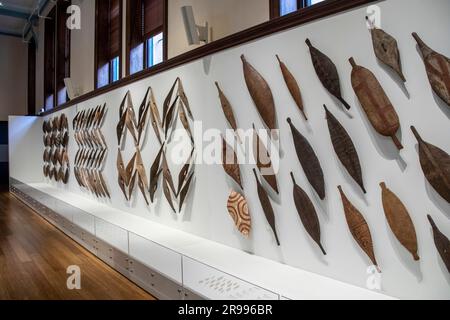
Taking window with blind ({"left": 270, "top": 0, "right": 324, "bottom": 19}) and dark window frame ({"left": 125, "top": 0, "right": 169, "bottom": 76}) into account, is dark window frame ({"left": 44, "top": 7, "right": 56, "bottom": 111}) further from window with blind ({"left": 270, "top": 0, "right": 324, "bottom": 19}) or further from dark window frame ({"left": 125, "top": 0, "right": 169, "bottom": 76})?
window with blind ({"left": 270, "top": 0, "right": 324, "bottom": 19})

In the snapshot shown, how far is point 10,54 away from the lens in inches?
462

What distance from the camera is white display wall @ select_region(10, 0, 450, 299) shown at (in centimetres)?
175

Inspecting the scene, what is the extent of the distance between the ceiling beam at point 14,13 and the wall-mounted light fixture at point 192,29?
8794 mm

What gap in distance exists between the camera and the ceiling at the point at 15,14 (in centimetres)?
948

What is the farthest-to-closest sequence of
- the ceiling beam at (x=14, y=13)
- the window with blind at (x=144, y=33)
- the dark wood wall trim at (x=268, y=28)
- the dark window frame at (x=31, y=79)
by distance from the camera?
1. the dark window frame at (x=31, y=79)
2. the ceiling beam at (x=14, y=13)
3. the window with blind at (x=144, y=33)
4. the dark wood wall trim at (x=268, y=28)

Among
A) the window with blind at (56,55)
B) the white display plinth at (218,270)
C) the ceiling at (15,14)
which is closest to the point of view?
the white display plinth at (218,270)

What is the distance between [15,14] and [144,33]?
24.0 feet

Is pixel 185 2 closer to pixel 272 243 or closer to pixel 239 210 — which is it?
pixel 239 210

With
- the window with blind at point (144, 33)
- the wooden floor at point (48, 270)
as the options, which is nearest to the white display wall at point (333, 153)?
the wooden floor at point (48, 270)

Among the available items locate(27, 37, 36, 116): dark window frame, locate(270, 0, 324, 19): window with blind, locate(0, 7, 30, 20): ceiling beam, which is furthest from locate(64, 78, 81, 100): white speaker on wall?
locate(270, 0, 324, 19): window with blind

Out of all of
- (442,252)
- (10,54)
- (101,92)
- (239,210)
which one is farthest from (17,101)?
(442,252)

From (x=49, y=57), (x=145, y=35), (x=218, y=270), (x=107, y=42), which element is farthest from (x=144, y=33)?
(x=49, y=57)

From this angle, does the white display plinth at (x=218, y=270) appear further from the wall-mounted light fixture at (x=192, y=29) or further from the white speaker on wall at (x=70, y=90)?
the white speaker on wall at (x=70, y=90)
